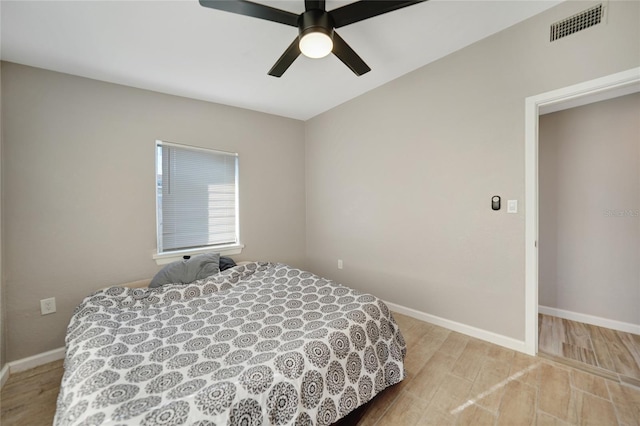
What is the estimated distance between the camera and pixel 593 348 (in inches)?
81.2

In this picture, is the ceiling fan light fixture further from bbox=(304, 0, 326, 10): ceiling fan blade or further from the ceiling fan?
bbox=(304, 0, 326, 10): ceiling fan blade

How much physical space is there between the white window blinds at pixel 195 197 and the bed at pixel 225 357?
79cm

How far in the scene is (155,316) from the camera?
178 centimetres

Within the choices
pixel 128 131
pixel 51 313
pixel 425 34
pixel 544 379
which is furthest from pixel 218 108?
pixel 544 379

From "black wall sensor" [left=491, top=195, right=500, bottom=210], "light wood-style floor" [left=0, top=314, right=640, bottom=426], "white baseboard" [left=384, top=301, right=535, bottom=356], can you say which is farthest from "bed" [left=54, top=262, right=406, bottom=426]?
"black wall sensor" [left=491, top=195, right=500, bottom=210]

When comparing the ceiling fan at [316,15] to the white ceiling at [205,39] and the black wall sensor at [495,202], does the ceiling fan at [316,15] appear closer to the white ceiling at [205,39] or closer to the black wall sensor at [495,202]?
the white ceiling at [205,39]

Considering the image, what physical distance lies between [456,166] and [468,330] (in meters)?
1.51

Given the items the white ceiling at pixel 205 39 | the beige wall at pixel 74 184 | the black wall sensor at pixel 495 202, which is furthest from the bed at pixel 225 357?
the white ceiling at pixel 205 39

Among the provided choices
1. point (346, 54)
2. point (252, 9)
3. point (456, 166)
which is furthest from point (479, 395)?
point (252, 9)

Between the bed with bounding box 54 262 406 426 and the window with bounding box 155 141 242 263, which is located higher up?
the window with bounding box 155 141 242 263

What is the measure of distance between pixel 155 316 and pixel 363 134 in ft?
8.95

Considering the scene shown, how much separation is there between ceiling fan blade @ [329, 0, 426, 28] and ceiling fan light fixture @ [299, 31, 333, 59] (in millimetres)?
118

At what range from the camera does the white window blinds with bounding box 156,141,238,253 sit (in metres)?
2.66

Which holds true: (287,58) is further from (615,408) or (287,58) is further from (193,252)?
(615,408)
